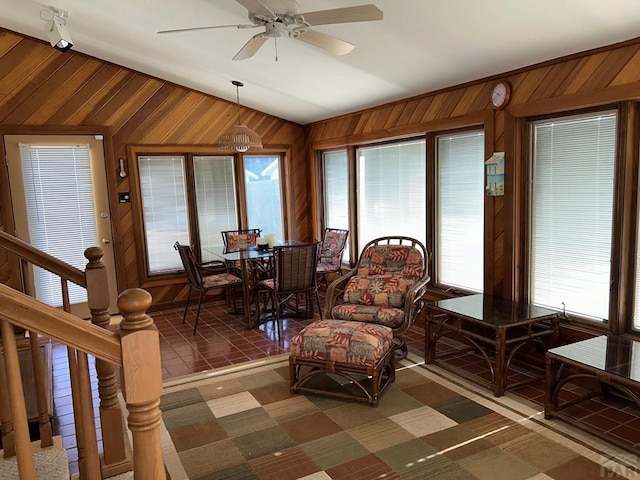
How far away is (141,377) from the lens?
1157 millimetres

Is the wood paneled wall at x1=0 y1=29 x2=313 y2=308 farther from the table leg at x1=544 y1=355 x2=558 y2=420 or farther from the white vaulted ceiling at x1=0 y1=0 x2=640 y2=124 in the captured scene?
the table leg at x1=544 y1=355 x2=558 y2=420

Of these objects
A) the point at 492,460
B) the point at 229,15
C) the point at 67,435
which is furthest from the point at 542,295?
the point at 67,435

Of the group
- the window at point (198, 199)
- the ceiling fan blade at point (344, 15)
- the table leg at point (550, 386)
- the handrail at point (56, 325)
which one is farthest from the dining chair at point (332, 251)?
the handrail at point (56, 325)

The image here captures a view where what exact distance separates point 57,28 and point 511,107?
3565 millimetres

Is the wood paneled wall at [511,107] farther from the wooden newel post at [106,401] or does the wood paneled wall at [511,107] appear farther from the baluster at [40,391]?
the baluster at [40,391]

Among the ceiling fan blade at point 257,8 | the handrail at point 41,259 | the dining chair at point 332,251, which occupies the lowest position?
the dining chair at point 332,251

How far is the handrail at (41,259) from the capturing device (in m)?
1.92

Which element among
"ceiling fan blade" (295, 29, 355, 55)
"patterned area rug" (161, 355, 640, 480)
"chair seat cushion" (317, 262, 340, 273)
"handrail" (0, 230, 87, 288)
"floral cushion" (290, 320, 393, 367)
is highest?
"ceiling fan blade" (295, 29, 355, 55)

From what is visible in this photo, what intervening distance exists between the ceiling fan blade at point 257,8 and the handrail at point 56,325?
1.85 metres

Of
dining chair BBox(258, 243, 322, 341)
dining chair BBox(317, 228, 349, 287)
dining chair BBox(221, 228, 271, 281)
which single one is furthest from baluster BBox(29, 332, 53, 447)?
dining chair BBox(317, 228, 349, 287)

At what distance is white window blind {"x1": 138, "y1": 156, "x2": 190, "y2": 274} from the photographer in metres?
5.59

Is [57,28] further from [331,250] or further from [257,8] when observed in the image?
[331,250]

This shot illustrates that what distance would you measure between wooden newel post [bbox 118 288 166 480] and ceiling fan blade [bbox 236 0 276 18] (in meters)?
1.77

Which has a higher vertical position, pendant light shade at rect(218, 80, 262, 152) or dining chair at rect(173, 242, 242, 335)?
pendant light shade at rect(218, 80, 262, 152)
